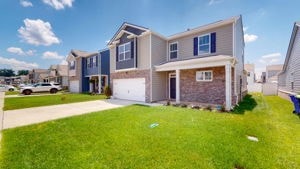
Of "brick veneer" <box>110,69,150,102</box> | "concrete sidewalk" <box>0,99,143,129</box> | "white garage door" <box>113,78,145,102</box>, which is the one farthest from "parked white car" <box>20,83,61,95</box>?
"concrete sidewalk" <box>0,99,143,129</box>

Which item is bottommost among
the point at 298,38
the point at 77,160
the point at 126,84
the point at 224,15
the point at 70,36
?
the point at 77,160

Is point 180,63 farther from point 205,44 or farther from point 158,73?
point 205,44

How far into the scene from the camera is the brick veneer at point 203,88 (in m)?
10.2

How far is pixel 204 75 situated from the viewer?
11000mm

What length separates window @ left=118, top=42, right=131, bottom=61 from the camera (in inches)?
544

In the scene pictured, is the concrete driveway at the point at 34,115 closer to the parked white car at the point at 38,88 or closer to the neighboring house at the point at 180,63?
the neighboring house at the point at 180,63

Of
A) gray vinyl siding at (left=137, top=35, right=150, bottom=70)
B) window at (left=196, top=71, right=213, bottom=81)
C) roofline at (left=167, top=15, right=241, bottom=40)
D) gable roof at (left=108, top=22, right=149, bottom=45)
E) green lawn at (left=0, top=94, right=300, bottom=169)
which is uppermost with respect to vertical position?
gable roof at (left=108, top=22, right=149, bottom=45)

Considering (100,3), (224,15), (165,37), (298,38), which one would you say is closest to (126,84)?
(165,37)

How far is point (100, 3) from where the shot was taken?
40.7 ft

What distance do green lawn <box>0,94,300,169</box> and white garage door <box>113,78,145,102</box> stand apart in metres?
7.00

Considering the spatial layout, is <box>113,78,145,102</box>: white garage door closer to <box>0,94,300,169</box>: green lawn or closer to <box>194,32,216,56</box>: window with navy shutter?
<box>194,32,216,56</box>: window with navy shutter

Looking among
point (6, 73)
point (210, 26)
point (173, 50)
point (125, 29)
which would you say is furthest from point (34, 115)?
point (6, 73)

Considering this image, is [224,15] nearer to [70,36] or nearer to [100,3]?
[100,3]

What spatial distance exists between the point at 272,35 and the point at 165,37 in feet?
29.3
